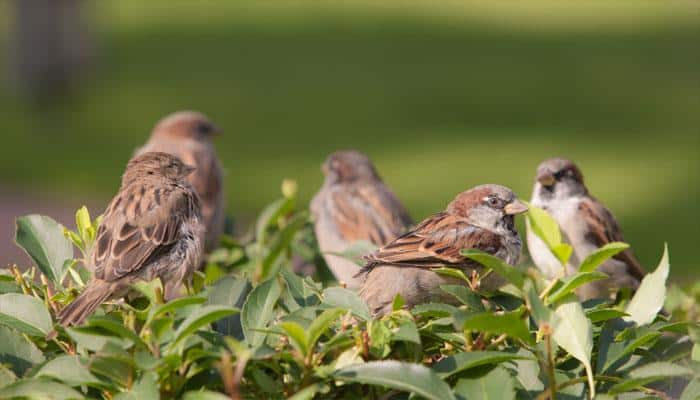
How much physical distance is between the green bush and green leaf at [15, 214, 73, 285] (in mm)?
52

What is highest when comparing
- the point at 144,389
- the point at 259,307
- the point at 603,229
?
the point at 259,307

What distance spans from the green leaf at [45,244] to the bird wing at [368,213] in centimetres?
314

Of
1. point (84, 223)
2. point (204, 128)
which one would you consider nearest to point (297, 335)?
point (84, 223)

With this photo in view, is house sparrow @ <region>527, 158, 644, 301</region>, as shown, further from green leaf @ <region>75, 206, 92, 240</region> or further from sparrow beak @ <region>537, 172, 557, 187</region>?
green leaf @ <region>75, 206, 92, 240</region>

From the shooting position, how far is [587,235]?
195 inches

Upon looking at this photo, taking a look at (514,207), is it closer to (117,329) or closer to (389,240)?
(389,240)

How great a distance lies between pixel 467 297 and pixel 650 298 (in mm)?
467

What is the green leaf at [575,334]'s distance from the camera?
249 centimetres

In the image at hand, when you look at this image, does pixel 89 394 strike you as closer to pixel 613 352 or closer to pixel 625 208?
pixel 613 352

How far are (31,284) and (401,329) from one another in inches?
42.1

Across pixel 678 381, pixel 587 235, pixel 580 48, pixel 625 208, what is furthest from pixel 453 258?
pixel 580 48

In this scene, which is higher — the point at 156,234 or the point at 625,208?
the point at 156,234

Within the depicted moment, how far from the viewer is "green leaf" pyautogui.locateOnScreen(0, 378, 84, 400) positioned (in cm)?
228

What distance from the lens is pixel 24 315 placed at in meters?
2.59
